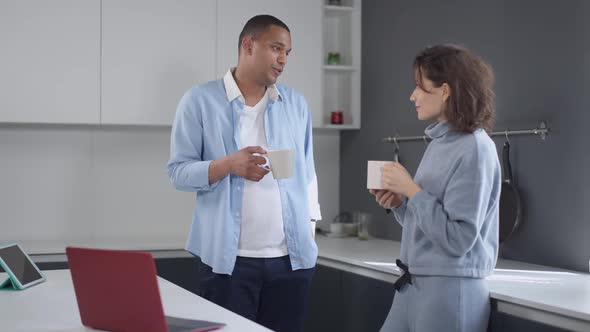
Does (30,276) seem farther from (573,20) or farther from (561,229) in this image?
(573,20)

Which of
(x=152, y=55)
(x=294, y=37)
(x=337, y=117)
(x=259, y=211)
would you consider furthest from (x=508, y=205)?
(x=152, y=55)

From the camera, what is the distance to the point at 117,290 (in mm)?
1607

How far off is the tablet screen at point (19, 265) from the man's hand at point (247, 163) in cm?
68

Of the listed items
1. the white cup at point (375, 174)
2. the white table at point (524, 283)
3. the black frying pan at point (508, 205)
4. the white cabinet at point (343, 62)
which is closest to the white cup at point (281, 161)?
the white cup at point (375, 174)

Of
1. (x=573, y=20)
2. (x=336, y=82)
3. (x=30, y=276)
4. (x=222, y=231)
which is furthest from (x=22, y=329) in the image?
(x=336, y=82)

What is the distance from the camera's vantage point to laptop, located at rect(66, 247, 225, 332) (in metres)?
1.55

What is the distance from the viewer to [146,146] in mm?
4043

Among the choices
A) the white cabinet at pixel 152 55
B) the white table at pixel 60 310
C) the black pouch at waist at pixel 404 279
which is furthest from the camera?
the white cabinet at pixel 152 55

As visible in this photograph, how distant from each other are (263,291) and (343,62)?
2044 mm

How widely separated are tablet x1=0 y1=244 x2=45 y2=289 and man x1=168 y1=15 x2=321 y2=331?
0.53m

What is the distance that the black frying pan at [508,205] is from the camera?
304cm

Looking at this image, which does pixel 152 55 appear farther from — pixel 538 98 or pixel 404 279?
pixel 404 279

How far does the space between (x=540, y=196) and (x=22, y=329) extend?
202 centimetres

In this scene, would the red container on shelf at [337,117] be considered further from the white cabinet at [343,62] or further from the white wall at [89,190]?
the white wall at [89,190]
